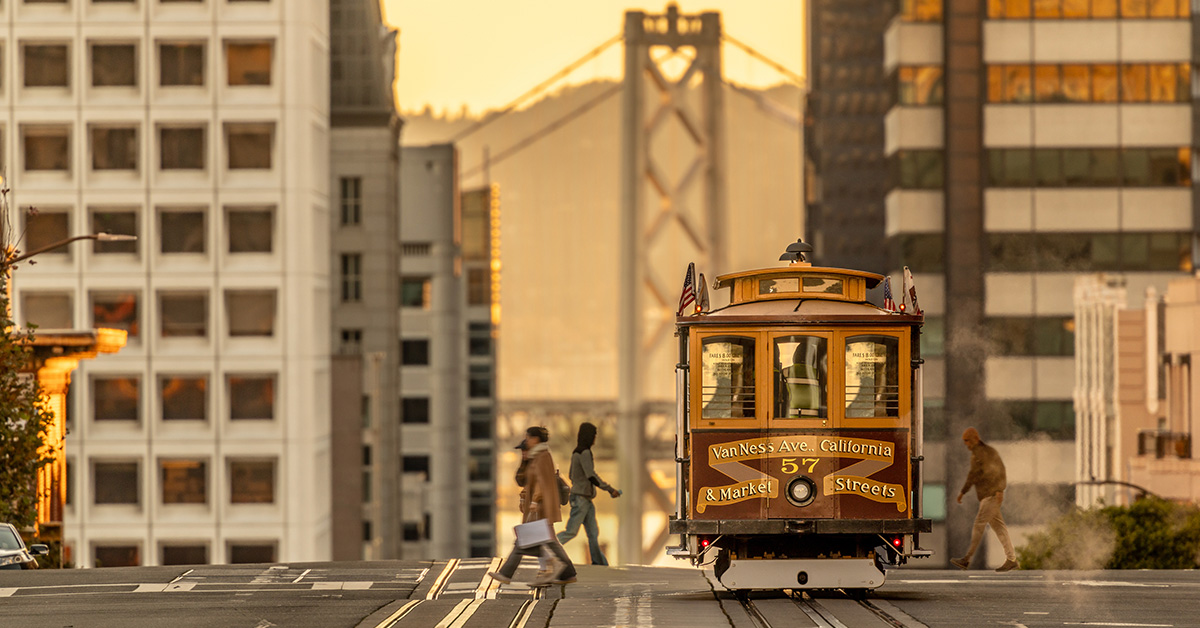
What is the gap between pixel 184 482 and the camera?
6147cm

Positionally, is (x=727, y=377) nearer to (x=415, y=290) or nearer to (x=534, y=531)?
→ (x=534, y=531)

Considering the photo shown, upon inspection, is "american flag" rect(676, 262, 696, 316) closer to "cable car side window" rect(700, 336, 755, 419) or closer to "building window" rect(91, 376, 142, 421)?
"cable car side window" rect(700, 336, 755, 419)

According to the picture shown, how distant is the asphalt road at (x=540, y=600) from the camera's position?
16406mm

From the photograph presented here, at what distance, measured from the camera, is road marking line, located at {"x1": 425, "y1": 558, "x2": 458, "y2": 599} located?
1926 cm

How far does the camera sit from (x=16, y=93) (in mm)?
61438

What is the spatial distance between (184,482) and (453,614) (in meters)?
46.3

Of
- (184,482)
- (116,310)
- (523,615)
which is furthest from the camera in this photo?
(116,310)

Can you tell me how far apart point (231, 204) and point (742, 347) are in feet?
151

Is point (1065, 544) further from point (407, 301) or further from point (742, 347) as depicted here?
point (407, 301)

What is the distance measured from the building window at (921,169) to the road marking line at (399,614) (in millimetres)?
57706

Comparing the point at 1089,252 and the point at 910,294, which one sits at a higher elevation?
the point at 1089,252

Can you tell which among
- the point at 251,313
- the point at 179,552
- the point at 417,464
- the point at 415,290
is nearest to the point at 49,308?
the point at 251,313

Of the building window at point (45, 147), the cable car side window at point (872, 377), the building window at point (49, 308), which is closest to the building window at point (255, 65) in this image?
the building window at point (45, 147)

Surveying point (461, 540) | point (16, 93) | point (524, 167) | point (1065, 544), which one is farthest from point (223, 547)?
point (524, 167)
